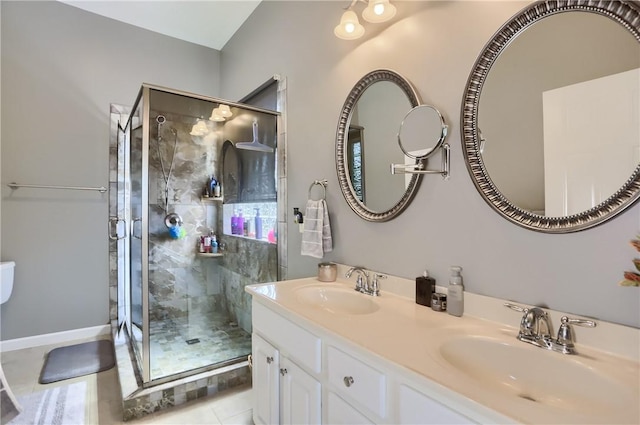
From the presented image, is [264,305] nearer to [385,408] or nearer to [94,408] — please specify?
[385,408]

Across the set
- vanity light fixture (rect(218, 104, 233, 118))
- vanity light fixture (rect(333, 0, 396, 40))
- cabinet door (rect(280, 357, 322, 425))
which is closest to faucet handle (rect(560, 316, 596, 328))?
cabinet door (rect(280, 357, 322, 425))

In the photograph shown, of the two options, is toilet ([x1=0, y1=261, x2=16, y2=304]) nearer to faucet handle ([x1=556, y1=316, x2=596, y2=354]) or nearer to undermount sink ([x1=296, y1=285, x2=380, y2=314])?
undermount sink ([x1=296, y1=285, x2=380, y2=314])

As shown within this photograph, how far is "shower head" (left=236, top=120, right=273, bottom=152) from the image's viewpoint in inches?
99.4

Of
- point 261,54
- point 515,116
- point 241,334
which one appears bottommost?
point 241,334

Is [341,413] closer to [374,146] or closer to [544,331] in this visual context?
[544,331]

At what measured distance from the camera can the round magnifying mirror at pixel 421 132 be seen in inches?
52.3

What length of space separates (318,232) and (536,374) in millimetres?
1226

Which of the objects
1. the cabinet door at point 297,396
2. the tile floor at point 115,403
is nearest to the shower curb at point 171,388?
the tile floor at point 115,403

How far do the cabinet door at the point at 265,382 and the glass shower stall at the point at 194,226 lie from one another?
0.80m

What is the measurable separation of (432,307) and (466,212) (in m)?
0.41

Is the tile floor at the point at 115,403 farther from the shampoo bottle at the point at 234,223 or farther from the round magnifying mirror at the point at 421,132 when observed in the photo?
the round magnifying mirror at the point at 421,132

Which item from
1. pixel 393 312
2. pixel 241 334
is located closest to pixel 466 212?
pixel 393 312

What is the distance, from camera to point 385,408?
892mm

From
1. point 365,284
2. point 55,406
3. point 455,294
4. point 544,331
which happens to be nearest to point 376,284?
point 365,284
